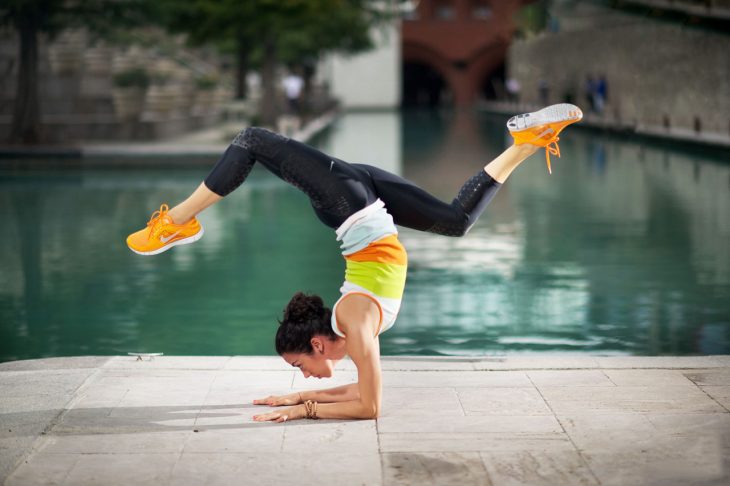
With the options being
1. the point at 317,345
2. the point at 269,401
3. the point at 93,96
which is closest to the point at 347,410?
the point at 317,345

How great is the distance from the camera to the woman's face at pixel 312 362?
5688 mm

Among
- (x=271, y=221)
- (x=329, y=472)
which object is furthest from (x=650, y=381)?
(x=271, y=221)

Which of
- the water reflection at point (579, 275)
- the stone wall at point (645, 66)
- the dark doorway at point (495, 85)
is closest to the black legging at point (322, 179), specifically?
the water reflection at point (579, 275)

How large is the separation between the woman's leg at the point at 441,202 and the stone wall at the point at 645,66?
91.2ft

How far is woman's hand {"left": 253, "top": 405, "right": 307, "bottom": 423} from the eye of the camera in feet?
18.9

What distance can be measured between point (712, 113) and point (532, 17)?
34622 millimetres

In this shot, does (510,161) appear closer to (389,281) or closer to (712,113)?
(389,281)

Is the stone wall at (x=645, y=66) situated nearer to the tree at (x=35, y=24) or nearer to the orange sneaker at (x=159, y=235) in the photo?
the tree at (x=35, y=24)

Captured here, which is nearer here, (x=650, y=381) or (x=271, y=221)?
(x=650, y=381)

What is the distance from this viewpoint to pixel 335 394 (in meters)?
5.98

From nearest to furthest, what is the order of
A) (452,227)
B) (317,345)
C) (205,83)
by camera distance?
(317,345) → (452,227) → (205,83)

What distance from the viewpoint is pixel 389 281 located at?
5.77 m

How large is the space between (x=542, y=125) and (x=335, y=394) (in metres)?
1.64

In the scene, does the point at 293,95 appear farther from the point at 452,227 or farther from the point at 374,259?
the point at 374,259
